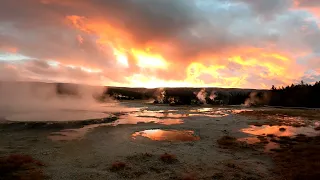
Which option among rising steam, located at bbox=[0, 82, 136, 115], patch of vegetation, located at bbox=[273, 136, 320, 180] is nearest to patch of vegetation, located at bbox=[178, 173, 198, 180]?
patch of vegetation, located at bbox=[273, 136, 320, 180]

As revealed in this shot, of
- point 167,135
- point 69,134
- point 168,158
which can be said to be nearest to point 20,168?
point 168,158

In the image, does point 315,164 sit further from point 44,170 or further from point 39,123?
point 39,123

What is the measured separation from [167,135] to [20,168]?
12.1m

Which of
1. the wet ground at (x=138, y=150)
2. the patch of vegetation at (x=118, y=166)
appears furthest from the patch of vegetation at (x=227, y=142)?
the patch of vegetation at (x=118, y=166)

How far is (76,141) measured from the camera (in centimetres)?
1845

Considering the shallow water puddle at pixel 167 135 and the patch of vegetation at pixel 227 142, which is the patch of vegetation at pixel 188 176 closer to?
the patch of vegetation at pixel 227 142

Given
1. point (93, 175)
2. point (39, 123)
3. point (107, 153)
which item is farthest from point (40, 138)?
point (93, 175)

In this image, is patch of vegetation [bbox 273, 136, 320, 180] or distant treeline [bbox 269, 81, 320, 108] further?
distant treeline [bbox 269, 81, 320, 108]

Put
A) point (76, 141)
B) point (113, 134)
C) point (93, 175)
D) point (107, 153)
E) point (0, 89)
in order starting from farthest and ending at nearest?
point (0, 89) → point (113, 134) → point (76, 141) → point (107, 153) → point (93, 175)

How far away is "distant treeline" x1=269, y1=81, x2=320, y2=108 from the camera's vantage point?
65.2 m

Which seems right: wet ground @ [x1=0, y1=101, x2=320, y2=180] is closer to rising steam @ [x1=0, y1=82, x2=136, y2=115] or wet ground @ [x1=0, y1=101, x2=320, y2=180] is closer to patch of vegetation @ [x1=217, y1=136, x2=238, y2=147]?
patch of vegetation @ [x1=217, y1=136, x2=238, y2=147]

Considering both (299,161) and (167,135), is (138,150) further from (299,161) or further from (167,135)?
(299,161)

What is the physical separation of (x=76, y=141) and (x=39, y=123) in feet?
23.4

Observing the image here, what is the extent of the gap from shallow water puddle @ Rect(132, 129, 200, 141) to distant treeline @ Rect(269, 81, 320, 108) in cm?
5263
